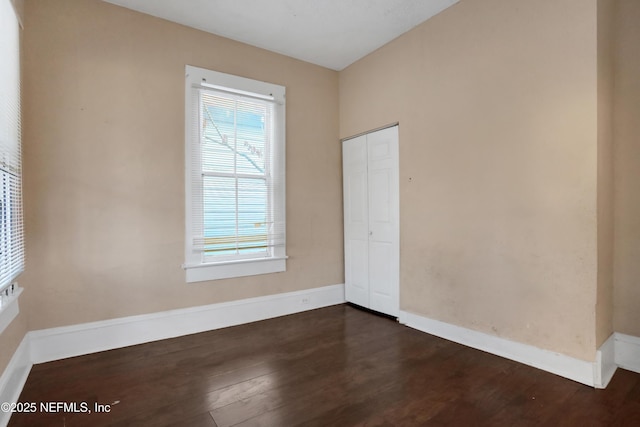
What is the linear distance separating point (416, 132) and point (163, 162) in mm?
2632

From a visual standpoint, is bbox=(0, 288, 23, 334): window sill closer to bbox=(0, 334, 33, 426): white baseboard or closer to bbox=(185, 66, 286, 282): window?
bbox=(0, 334, 33, 426): white baseboard

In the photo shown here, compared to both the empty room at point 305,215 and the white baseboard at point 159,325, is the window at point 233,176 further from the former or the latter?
the white baseboard at point 159,325

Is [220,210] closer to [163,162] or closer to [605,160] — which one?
[163,162]

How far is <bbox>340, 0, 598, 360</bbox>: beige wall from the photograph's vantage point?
2.25m

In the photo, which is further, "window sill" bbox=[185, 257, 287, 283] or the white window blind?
"window sill" bbox=[185, 257, 287, 283]

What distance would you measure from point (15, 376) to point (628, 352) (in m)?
4.47

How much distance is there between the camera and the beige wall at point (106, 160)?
2631 millimetres

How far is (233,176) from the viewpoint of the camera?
351 cm

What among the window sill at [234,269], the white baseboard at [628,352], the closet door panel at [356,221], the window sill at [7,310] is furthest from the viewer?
the closet door panel at [356,221]

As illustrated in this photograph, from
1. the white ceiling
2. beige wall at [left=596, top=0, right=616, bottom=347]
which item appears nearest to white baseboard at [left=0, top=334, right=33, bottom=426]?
the white ceiling

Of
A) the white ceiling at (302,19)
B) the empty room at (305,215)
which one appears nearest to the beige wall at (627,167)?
the empty room at (305,215)

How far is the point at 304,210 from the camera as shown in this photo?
13.2ft

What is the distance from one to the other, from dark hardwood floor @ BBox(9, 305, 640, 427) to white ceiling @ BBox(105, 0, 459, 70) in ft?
10.5

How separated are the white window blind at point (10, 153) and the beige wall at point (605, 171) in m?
3.87
